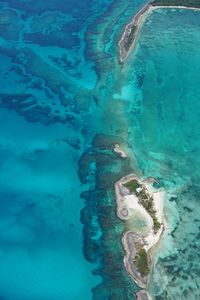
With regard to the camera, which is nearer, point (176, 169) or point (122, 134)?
point (176, 169)

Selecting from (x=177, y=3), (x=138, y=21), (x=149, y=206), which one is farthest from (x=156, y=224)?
(x=177, y=3)

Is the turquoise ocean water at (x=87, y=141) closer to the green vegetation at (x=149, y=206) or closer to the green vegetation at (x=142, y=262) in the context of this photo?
the green vegetation at (x=142, y=262)

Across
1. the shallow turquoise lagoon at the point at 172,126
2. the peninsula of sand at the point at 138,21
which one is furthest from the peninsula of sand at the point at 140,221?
the peninsula of sand at the point at 138,21

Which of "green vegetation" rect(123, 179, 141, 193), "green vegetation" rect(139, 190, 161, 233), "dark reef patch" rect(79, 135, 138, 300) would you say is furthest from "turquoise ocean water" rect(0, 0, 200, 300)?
"green vegetation" rect(123, 179, 141, 193)

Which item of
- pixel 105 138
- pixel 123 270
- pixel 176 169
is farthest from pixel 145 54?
pixel 123 270

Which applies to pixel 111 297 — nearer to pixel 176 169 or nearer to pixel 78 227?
pixel 78 227

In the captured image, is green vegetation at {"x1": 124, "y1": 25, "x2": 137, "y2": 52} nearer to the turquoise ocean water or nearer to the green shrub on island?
the turquoise ocean water
